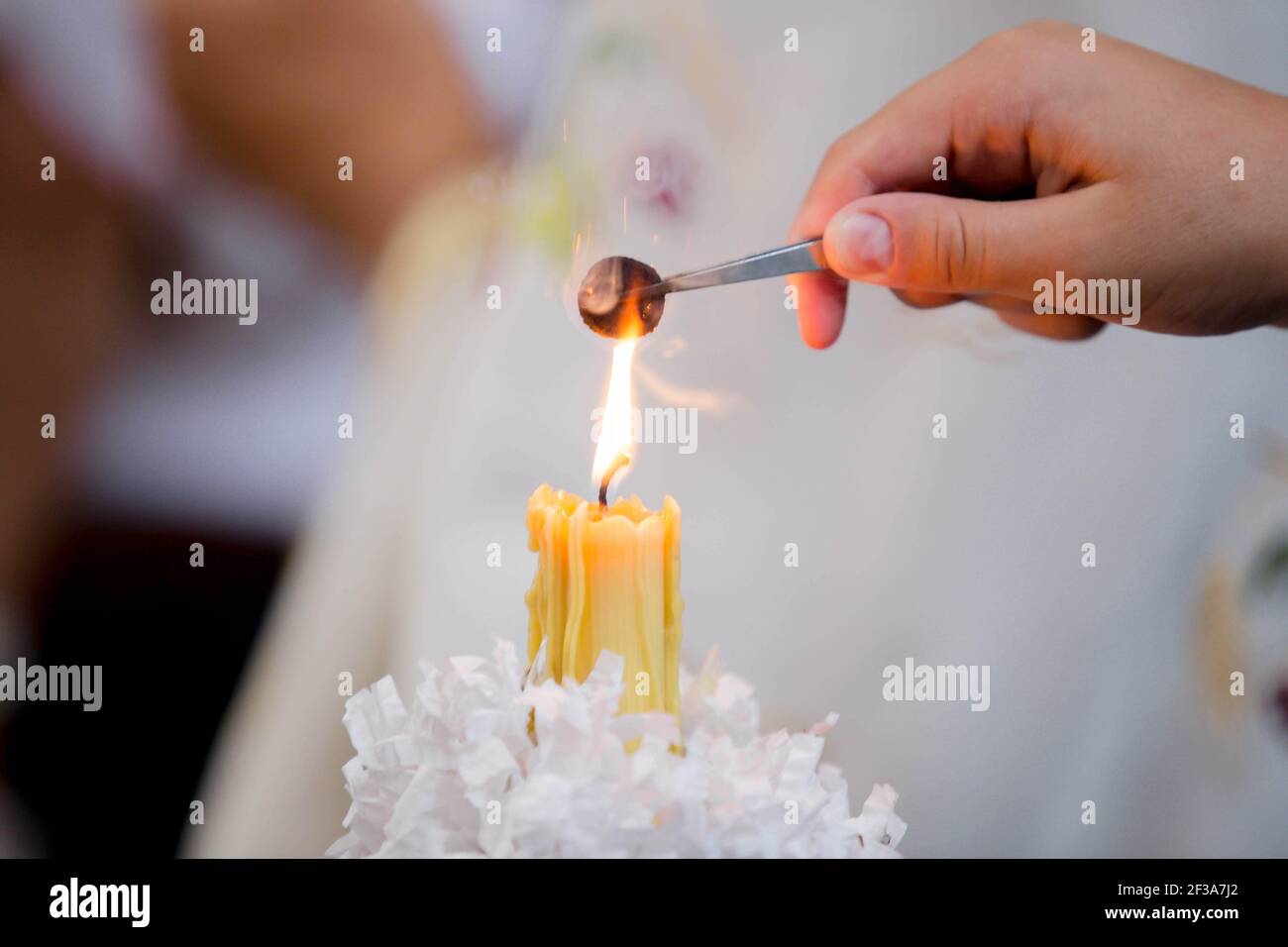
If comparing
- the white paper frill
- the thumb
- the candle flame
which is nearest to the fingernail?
the thumb

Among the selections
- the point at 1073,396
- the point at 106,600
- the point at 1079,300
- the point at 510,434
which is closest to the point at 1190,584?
the point at 1073,396

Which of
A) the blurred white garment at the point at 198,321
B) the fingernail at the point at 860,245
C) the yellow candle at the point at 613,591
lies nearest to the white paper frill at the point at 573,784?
the yellow candle at the point at 613,591

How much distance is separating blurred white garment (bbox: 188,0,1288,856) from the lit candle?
15.0 inches

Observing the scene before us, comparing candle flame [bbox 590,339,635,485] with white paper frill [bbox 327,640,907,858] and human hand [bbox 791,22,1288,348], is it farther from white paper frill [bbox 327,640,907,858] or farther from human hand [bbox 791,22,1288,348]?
human hand [bbox 791,22,1288,348]

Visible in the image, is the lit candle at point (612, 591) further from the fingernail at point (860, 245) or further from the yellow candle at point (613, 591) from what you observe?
Answer: the fingernail at point (860, 245)

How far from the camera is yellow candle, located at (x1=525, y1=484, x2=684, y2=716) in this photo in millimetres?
390

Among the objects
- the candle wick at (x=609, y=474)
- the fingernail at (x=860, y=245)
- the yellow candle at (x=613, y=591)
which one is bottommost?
the yellow candle at (x=613, y=591)

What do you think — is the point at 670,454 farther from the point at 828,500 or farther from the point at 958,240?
the point at 958,240

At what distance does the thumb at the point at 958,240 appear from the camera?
574mm

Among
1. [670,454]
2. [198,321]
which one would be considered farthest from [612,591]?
[198,321]

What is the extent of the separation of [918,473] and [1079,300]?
20cm

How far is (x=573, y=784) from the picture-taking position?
0.36 meters

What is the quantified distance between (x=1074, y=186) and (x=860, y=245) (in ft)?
0.59
